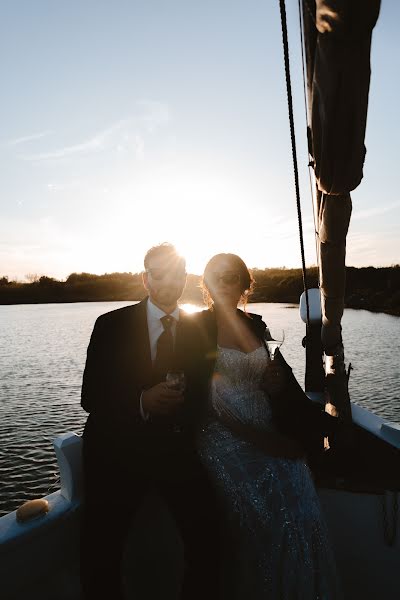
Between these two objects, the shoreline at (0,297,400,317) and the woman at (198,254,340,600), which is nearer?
the woman at (198,254,340,600)

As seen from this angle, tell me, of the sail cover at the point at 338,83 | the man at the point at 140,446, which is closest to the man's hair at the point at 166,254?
the man at the point at 140,446

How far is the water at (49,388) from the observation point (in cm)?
1393

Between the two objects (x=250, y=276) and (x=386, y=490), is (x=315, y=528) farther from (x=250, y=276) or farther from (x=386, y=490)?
(x=250, y=276)

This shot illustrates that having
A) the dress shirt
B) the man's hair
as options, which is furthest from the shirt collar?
the man's hair

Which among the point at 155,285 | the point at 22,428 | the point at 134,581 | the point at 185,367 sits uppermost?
the point at 155,285

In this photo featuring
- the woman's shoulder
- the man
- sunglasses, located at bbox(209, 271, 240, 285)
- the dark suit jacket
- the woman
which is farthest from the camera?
the woman's shoulder

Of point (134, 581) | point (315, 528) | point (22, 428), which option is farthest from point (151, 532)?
point (22, 428)

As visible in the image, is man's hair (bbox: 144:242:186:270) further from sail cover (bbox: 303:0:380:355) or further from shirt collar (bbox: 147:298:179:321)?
sail cover (bbox: 303:0:380:355)

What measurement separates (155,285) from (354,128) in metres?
1.83

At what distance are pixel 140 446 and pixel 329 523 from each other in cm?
200

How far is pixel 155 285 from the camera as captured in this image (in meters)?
2.98

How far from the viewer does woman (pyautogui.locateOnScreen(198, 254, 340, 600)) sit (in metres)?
2.36

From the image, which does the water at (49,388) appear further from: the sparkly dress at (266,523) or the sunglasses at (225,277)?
the sunglasses at (225,277)

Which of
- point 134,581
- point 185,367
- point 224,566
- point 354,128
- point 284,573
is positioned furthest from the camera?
point 134,581
